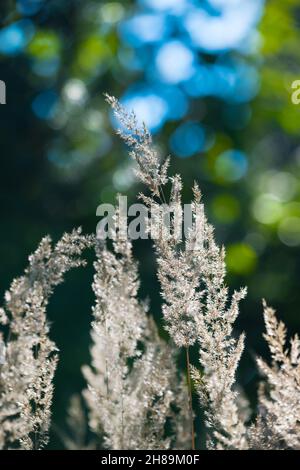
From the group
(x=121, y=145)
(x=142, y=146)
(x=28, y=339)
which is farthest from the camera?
(x=121, y=145)

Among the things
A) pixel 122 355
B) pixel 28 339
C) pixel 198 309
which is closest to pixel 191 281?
pixel 198 309

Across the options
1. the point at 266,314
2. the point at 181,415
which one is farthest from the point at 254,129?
the point at 266,314

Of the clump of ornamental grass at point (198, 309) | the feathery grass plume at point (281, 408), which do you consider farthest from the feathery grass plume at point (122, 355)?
the feathery grass plume at point (281, 408)

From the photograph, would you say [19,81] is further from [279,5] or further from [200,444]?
[200,444]

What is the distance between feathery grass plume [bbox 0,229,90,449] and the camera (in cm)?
108

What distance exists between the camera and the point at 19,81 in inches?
192

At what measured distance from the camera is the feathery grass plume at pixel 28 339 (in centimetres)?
108

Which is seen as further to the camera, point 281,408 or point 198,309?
point 198,309

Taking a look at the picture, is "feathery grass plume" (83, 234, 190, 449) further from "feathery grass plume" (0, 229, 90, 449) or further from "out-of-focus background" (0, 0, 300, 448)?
"out-of-focus background" (0, 0, 300, 448)

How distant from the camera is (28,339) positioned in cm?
109

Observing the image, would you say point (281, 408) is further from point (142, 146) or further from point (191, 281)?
point (142, 146)

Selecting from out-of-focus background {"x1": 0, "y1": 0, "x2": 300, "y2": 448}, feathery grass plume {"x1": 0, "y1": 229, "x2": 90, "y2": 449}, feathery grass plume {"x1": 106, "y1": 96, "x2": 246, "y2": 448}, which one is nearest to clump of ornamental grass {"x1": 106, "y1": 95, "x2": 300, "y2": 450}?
feathery grass plume {"x1": 106, "y1": 96, "x2": 246, "y2": 448}

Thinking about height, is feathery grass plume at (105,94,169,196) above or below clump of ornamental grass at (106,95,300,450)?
above

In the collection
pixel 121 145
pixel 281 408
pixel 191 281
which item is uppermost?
pixel 121 145
